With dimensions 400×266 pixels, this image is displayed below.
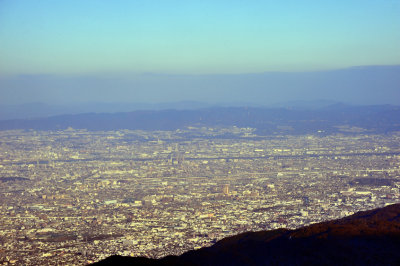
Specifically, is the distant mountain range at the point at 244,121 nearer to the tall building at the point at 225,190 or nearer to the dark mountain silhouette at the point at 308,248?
the tall building at the point at 225,190

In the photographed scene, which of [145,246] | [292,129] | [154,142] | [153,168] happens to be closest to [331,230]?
[145,246]

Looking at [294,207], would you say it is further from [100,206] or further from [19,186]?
[19,186]

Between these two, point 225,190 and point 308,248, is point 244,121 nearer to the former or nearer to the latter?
point 225,190

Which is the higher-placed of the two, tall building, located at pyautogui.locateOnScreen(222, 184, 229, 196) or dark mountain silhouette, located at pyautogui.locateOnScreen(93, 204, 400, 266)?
dark mountain silhouette, located at pyautogui.locateOnScreen(93, 204, 400, 266)

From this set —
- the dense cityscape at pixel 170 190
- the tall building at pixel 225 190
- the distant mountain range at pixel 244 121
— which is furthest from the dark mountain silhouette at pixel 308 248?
the distant mountain range at pixel 244 121

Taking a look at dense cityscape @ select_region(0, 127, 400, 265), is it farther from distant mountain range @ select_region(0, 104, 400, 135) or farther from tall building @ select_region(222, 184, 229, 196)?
distant mountain range @ select_region(0, 104, 400, 135)

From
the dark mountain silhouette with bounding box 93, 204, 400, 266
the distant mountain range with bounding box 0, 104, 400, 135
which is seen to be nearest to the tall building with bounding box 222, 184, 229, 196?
the dark mountain silhouette with bounding box 93, 204, 400, 266
